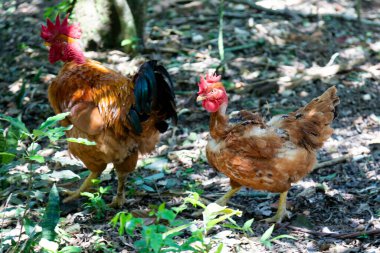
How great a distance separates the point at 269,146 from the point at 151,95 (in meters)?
1.16

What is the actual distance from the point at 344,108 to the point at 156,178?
2818 millimetres

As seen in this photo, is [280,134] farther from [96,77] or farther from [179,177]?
[96,77]

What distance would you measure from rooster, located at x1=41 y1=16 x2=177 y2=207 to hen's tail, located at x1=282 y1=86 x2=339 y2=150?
3.64ft

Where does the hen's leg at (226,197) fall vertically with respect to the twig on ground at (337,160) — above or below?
above

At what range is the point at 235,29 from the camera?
30.9 ft

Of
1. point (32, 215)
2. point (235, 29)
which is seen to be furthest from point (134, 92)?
point (235, 29)

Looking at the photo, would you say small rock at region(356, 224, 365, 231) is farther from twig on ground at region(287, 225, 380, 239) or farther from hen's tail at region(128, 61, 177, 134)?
hen's tail at region(128, 61, 177, 134)

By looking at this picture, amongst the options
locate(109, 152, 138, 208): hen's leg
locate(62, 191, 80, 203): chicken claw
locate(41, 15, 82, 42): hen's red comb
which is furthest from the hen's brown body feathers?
locate(41, 15, 82, 42): hen's red comb

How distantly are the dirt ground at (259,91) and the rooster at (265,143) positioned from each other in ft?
1.35

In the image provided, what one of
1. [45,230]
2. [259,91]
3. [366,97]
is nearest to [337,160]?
[366,97]

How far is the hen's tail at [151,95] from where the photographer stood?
5.18m

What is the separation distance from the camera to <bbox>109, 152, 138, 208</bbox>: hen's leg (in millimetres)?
5492

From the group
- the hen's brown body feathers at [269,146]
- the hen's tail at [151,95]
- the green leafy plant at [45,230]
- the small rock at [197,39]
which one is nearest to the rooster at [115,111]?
the hen's tail at [151,95]

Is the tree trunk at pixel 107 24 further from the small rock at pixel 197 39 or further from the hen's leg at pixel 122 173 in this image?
the hen's leg at pixel 122 173
